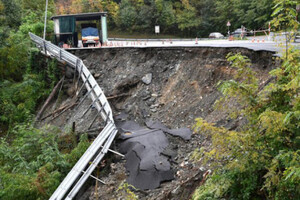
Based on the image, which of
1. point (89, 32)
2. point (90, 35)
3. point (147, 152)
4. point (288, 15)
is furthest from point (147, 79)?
point (89, 32)

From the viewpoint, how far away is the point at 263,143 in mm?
5293

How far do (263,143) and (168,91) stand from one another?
25.4ft

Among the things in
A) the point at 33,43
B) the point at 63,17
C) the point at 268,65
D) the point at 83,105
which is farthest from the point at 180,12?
the point at 268,65

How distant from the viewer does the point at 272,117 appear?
15.8 feet

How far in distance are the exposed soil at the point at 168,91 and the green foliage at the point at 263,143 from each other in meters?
1.79

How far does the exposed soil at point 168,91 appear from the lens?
8.52 m

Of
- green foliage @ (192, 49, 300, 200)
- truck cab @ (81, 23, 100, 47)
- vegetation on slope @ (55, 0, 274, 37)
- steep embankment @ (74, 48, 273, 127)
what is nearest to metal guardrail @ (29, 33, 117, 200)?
steep embankment @ (74, 48, 273, 127)

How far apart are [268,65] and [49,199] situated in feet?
25.3

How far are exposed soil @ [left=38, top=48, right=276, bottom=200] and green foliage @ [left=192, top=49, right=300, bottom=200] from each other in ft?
5.88

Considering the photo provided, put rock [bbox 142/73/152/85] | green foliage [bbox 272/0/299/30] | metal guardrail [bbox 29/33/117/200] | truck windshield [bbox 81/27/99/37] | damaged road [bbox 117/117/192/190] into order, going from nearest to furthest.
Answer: green foliage [bbox 272/0/299/30]
damaged road [bbox 117/117/192/190]
metal guardrail [bbox 29/33/117/200]
rock [bbox 142/73/152/85]
truck windshield [bbox 81/27/99/37]

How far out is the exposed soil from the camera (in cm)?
852

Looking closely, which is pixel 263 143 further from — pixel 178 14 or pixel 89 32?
pixel 178 14

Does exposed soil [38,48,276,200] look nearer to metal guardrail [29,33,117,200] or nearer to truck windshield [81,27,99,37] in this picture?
metal guardrail [29,33,117,200]

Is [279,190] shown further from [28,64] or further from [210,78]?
[28,64]
